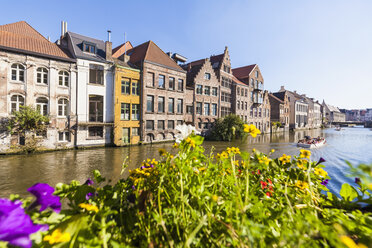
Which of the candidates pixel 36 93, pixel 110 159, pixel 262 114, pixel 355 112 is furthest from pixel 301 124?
pixel 355 112

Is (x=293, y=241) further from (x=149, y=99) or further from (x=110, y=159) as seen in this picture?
(x=149, y=99)

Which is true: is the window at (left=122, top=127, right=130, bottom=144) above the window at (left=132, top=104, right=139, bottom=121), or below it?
below

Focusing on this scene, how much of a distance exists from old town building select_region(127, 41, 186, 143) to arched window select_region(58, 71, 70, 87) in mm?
7203

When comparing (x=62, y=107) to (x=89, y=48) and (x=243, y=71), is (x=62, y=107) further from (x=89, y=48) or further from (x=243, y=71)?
(x=243, y=71)

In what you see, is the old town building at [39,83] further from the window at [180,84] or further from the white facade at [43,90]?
the window at [180,84]

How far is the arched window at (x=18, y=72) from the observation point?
573 inches

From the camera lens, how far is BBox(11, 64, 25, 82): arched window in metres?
14.5

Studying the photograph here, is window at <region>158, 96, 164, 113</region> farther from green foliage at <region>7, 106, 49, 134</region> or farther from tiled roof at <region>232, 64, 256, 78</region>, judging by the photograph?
tiled roof at <region>232, 64, 256, 78</region>

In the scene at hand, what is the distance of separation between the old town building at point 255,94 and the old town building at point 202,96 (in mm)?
10676

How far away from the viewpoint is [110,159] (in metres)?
13.5

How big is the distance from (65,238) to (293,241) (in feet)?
2.83

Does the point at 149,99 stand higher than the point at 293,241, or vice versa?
the point at 149,99

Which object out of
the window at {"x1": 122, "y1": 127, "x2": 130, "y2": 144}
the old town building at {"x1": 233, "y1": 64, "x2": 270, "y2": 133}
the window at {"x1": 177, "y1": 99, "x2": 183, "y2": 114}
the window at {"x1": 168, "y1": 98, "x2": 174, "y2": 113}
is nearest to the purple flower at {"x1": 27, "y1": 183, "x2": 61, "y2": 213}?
the window at {"x1": 122, "y1": 127, "x2": 130, "y2": 144}

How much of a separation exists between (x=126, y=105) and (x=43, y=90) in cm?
721
